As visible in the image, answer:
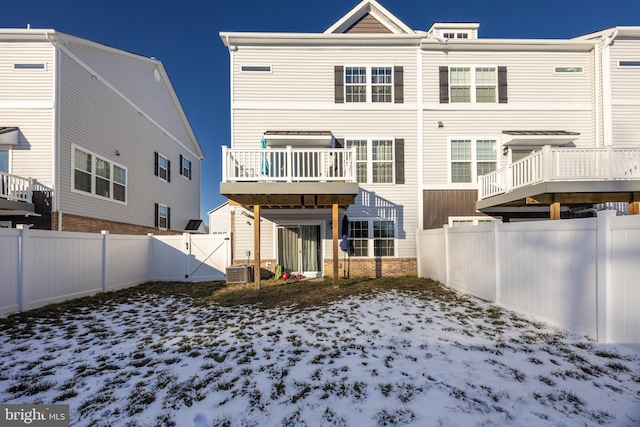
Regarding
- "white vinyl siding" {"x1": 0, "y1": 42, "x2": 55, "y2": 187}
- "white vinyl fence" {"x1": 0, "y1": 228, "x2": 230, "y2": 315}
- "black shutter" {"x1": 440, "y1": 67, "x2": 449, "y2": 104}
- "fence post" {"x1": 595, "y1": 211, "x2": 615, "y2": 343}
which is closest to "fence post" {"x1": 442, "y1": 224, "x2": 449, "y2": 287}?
"fence post" {"x1": 595, "y1": 211, "x2": 615, "y2": 343}

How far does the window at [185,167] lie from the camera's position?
1736 centimetres

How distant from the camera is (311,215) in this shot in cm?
971

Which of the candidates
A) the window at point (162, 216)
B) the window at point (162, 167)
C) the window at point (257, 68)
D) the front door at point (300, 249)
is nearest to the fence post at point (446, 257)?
the front door at point (300, 249)

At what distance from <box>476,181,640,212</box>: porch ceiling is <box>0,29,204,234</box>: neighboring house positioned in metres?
14.9

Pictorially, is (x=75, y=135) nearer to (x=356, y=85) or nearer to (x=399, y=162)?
(x=356, y=85)

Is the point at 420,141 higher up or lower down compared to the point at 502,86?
lower down

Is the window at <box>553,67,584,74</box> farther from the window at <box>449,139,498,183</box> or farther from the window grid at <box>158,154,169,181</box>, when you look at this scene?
the window grid at <box>158,154,169,181</box>

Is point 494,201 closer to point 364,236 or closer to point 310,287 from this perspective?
point 364,236

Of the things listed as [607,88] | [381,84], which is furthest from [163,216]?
[607,88]

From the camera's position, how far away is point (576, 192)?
717cm

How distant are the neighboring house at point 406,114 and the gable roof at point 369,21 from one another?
66 mm

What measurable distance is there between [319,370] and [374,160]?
8.18 metres

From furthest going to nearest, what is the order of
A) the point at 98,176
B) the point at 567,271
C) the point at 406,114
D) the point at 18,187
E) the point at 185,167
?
the point at 185,167 → the point at 98,176 → the point at 406,114 → the point at 18,187 → the point at 567,271

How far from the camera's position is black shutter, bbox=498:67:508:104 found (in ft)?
32.9
